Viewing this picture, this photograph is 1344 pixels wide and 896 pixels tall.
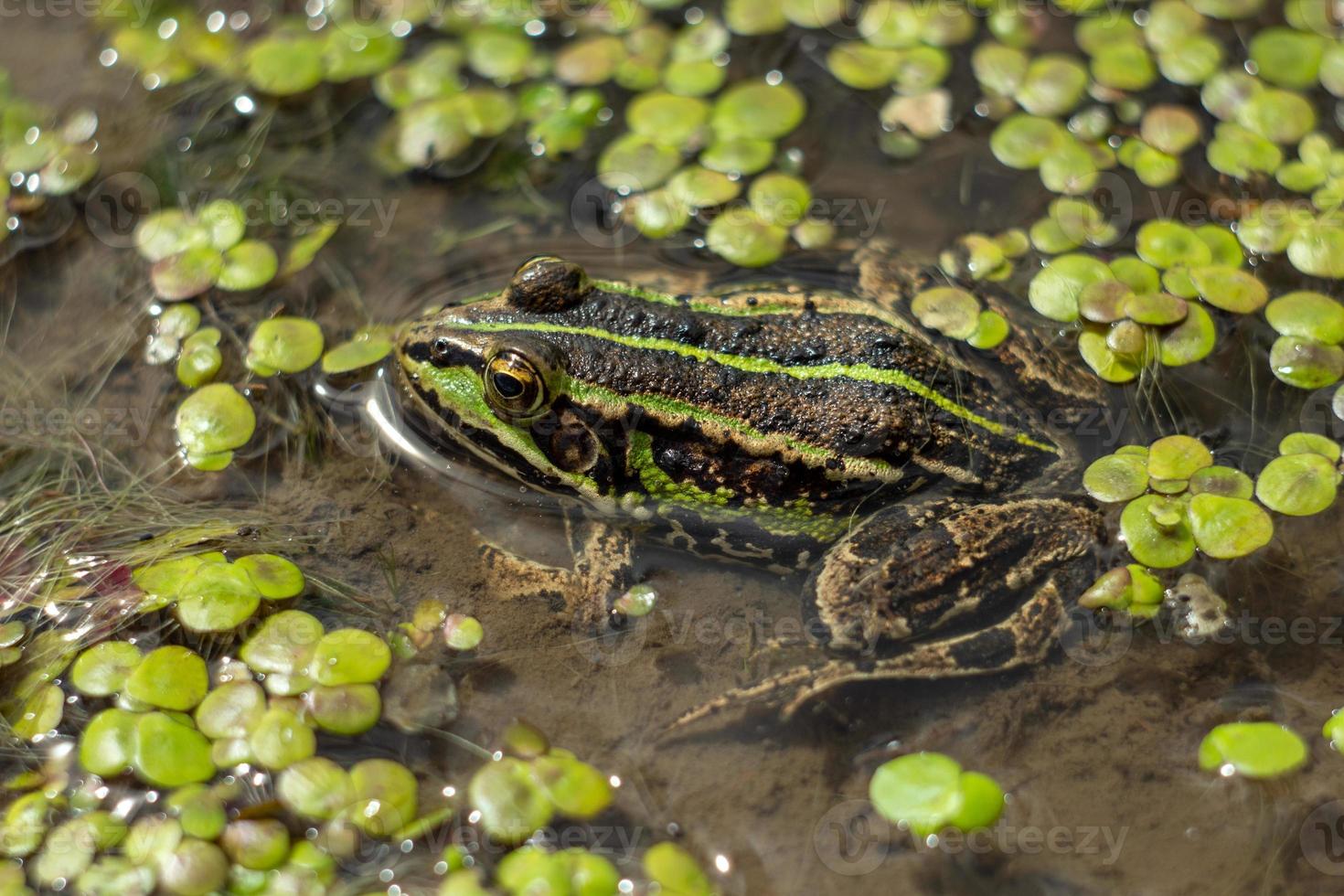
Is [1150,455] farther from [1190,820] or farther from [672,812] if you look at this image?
[672,812]

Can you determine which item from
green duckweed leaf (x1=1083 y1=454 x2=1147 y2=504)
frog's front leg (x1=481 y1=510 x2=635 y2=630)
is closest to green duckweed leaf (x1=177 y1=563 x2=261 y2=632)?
frog's front leg (x1=481 y1=510 x2=635 y2=630)

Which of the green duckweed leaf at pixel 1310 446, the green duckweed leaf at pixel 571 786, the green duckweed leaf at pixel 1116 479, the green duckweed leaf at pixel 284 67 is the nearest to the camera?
the green duckweed leaf at pixel 571 786

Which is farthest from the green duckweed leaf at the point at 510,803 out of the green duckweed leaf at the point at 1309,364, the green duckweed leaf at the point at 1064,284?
the green duckweed leaf at the point at 1309,364

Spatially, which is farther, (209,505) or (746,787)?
(209,505)

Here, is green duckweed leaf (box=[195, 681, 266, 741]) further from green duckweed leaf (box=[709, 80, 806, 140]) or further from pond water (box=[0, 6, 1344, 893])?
green duckweed leaf (box=[709, 80, 806, 140])

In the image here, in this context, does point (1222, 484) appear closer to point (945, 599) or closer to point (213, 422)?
point (945, 599)

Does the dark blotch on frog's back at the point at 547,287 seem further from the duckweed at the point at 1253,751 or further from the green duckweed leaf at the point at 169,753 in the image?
the duckweed at the point at 1253,751

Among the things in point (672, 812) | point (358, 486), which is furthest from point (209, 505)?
point (672, 812)

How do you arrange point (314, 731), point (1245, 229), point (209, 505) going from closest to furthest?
point (314, 731)
point (209, 505)
point (1245, 229)

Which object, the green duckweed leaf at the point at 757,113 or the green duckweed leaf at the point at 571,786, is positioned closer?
the green duckweed leaf at the point at 571,786
